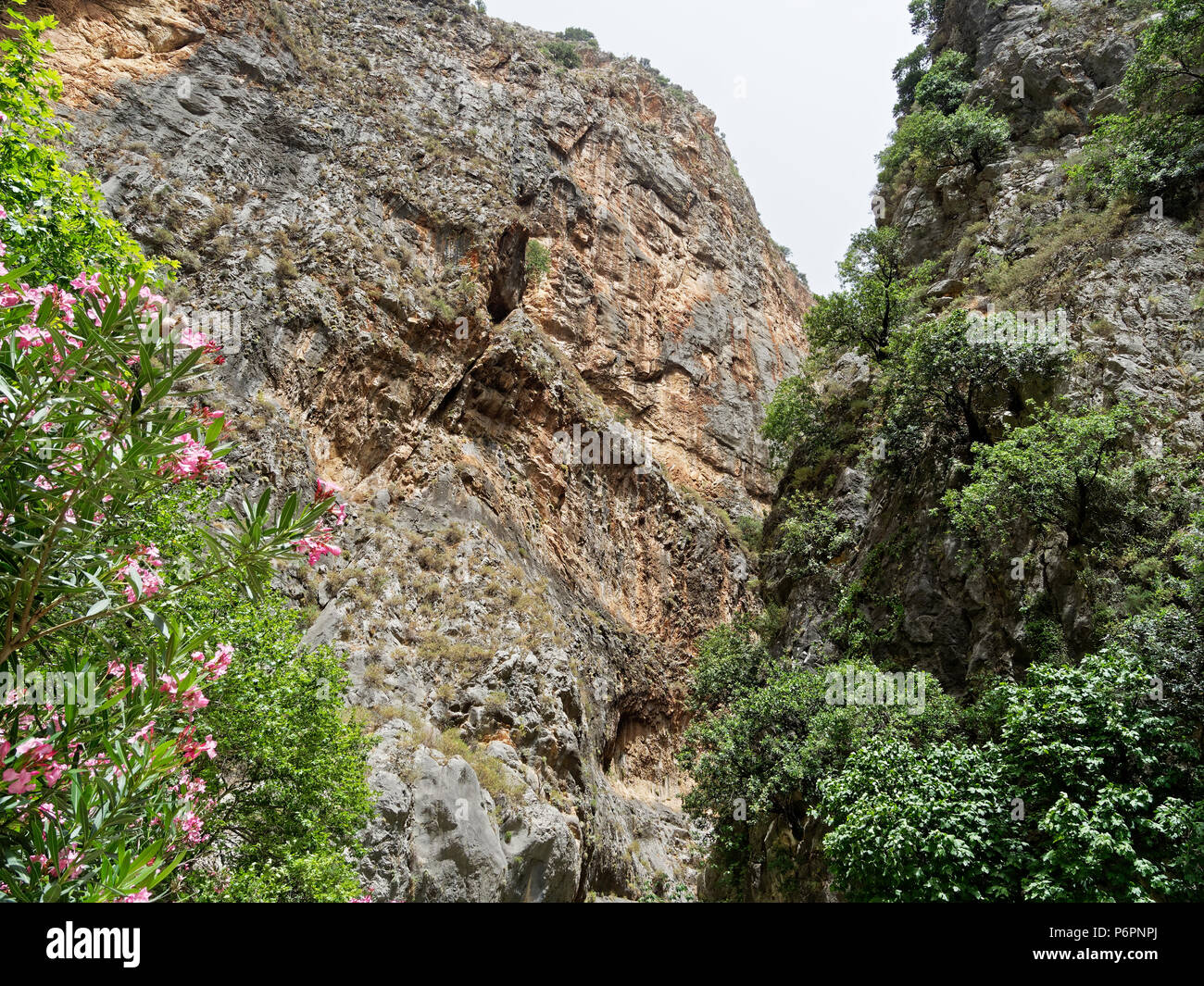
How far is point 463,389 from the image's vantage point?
2894cm

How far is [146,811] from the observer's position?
4.45 m

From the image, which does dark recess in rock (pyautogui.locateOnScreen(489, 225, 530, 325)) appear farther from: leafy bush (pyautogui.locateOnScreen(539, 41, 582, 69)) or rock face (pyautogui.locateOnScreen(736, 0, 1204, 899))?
leafy bush (pyautogui.locateOnScreen(539, 41, 582, 69))

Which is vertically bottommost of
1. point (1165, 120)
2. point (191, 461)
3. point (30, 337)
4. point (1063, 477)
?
point (191, 461)

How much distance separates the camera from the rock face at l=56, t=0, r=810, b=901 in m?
19.7

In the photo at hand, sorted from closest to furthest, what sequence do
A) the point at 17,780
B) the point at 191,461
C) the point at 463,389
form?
1. the point at 17,780
2. the point at 191,461
3. the point at 463,389

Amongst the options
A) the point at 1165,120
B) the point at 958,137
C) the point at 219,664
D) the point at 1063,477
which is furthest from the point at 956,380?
the point at 219,664

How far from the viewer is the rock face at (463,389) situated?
1970 cm

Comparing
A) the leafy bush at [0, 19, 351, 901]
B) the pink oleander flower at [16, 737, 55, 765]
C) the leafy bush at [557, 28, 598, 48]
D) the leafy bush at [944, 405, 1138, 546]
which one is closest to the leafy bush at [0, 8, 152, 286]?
the leafy bush at [0, 19, 351, 901]

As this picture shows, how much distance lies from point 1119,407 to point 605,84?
4757cm

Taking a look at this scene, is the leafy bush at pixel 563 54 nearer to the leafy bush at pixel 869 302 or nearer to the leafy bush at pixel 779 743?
the leafy bush at pixel 869 302

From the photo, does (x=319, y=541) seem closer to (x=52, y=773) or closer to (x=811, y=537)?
(x=52, y=773)
